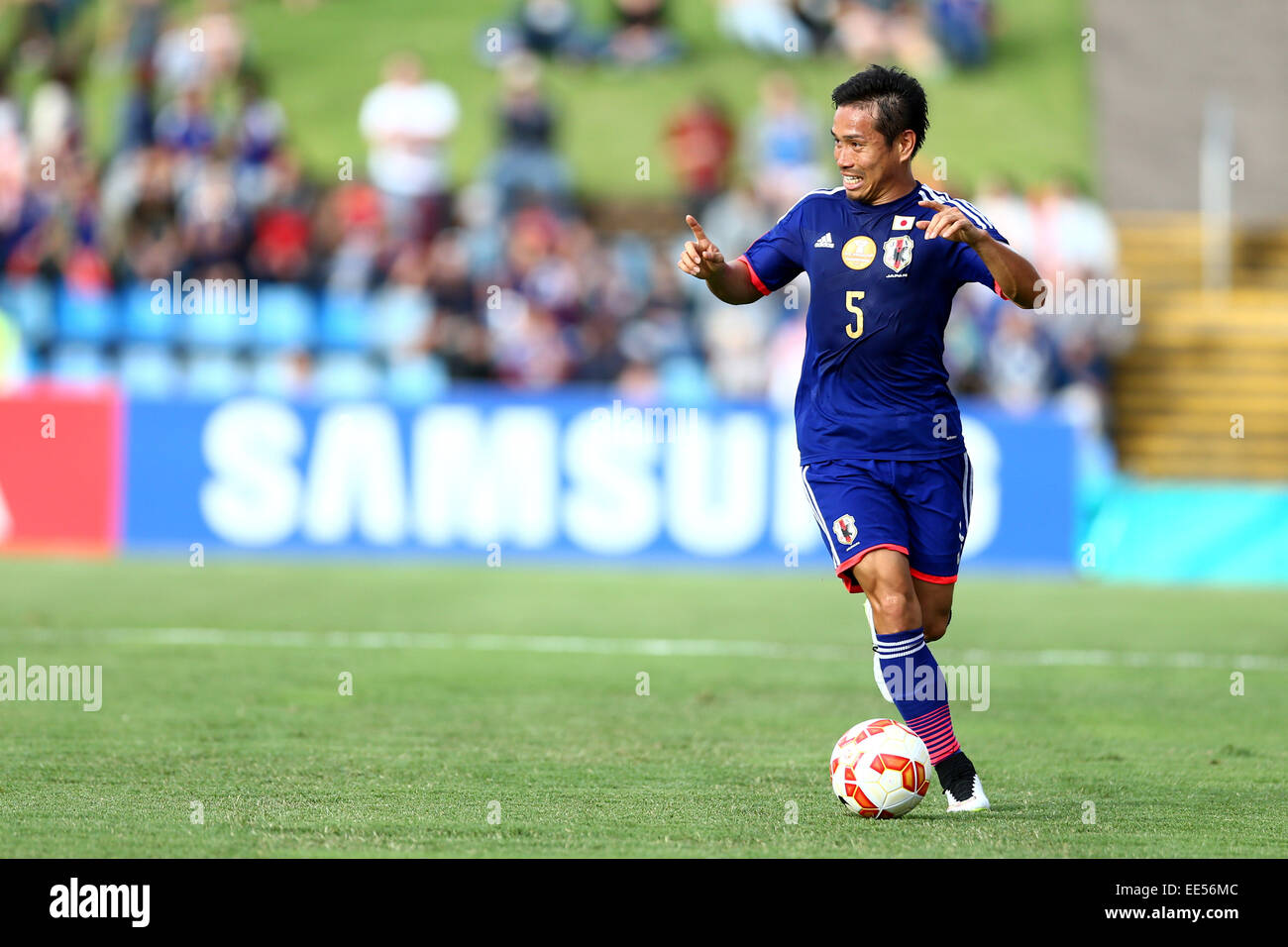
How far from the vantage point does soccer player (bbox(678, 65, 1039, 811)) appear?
6828mm

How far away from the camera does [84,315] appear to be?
2080 cm

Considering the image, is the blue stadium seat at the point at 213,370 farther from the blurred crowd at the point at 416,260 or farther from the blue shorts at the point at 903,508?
the blue shorts at the point at 903,508

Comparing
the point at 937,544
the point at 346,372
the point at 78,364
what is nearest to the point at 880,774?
the point at 937,544

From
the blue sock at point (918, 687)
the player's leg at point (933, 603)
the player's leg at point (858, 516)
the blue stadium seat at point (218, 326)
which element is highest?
the blue stadium seat at point (218, 326)

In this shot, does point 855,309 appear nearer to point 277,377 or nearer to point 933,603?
point 933,603

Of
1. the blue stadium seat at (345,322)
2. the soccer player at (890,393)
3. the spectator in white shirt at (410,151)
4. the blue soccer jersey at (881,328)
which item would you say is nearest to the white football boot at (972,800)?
the soccer player at (890,393)

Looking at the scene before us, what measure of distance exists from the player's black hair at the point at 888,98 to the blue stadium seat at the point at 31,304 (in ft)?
50.6

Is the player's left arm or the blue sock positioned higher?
the player's left arm

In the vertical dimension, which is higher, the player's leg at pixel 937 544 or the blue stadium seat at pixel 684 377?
the blue stadium seat at pixel 684 377

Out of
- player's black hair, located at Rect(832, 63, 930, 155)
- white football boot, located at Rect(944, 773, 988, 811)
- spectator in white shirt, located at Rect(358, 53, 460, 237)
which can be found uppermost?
spectator in white shirt, located at Rect(358, 53, 460, 237)

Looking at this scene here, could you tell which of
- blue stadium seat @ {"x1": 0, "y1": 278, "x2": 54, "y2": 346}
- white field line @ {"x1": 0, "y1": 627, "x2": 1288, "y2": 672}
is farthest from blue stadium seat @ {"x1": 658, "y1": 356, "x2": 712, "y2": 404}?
white field line @ {"x1": 0, "y1": 627, "x2": 1288, "y2": 672}

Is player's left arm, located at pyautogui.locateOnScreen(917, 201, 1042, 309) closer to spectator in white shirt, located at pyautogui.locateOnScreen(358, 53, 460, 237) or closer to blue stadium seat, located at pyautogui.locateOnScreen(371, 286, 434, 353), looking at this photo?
blue stadium seat, located at pyautogui.locateOnScreen(371, 286, 434, 353)

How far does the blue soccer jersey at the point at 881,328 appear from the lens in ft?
22.7

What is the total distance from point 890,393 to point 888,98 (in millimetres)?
1066
